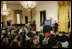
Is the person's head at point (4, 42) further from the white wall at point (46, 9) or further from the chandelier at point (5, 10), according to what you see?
the white wall at point (46, 9)

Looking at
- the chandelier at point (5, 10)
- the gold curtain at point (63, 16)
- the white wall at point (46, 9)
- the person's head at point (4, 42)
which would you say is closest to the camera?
the person's head at point (4, 42)

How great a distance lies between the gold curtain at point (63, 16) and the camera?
7.79m

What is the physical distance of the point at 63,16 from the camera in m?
7.87

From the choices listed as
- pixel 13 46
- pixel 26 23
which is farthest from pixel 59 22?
pixel 13 46

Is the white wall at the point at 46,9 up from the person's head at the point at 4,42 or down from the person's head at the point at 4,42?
up

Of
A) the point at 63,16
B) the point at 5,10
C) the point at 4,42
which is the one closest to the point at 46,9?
the point at 63,16

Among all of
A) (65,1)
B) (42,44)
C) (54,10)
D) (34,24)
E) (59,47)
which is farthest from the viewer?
(54,10)

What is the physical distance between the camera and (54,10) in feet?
28.6

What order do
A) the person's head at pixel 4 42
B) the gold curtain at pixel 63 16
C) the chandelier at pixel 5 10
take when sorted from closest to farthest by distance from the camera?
the person's head at pixel 4 42, the chandelier at pixel 5 10, the gold curtain at pixel 63 16

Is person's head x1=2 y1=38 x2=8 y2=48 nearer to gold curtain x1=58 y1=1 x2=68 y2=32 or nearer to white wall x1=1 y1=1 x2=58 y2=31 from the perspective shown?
white wall x1=1 y1=1 x2=58 y2=31

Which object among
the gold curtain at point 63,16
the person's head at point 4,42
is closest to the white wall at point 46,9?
the gold curtain at point 63,16

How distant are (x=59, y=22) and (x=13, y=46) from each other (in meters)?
4.90

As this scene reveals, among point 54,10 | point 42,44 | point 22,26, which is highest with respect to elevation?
point 54,10

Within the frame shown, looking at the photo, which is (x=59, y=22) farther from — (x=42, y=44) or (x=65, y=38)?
(x=42, y=44)
